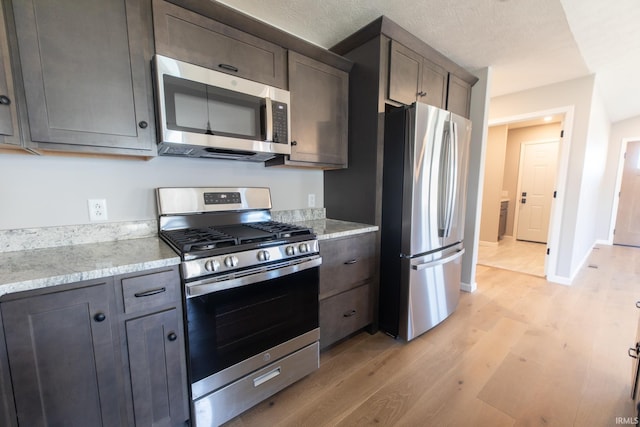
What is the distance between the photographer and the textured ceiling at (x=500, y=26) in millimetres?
1690

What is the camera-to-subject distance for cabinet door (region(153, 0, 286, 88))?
1.31 meters

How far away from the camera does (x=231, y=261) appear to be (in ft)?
4.02

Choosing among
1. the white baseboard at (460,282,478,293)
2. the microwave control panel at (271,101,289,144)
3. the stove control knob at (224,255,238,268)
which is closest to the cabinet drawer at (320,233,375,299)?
the stove control knob at (224,255,238,268)

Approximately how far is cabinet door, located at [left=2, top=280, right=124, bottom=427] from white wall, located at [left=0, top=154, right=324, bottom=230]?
0.68 metres

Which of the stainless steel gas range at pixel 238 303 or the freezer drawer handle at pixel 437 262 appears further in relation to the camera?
the freezer drawer handle at pixel 437 262

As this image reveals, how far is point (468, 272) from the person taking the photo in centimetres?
291

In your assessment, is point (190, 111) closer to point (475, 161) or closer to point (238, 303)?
point (238, 303)

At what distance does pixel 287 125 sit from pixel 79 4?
1.08 meters

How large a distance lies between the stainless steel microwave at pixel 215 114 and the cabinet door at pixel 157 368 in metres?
0.89

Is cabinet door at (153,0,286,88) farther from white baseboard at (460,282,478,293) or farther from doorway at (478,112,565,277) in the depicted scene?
doorway at (478,112,565,277)

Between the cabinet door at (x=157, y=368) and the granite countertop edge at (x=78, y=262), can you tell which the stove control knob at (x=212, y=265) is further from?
the cabinet door at (x=157, y=368)

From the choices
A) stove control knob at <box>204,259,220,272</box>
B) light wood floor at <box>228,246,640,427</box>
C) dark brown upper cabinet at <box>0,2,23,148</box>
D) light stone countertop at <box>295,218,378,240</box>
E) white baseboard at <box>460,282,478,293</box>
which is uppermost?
dark brown upper cabinet at <box>0,2,23,148</box>

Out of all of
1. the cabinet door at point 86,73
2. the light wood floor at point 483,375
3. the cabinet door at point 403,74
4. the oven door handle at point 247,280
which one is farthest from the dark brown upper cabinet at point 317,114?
the light wood floor at point 483,375

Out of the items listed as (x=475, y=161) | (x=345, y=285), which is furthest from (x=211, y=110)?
(x=475, y=161)
